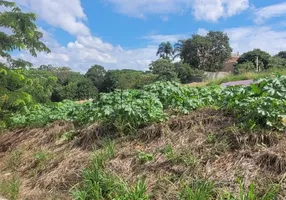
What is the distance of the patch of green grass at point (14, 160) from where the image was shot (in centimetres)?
461

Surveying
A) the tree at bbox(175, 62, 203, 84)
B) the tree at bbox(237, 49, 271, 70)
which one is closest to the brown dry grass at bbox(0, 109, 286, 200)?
the tree at bbox(175, 62, 203, 84)

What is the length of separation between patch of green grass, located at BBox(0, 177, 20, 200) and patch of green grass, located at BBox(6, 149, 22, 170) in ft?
2.40

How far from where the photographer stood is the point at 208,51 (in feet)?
156

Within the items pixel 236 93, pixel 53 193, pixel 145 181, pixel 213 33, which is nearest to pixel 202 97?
pixel 236 93

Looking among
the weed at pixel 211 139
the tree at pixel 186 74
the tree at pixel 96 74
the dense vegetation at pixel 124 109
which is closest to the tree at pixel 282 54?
the tree at pixel 186 74

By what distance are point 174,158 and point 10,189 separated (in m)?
2.10

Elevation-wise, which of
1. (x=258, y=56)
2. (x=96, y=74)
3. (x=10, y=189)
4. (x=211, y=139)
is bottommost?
(x=10, y=189)

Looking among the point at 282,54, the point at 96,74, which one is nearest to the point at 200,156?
the point at 282,54

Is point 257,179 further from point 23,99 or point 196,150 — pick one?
point 23,99

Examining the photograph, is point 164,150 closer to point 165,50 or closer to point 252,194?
point 252,194

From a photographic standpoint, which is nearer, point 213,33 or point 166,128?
point 166,128

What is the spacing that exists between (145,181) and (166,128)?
1089 mm

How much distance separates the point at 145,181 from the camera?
2.96 metres

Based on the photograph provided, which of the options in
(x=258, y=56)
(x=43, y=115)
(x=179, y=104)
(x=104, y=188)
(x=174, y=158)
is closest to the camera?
(x=104, y=188)
